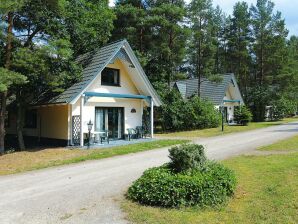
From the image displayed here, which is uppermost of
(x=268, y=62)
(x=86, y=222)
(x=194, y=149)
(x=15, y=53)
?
(x=268, y=62)

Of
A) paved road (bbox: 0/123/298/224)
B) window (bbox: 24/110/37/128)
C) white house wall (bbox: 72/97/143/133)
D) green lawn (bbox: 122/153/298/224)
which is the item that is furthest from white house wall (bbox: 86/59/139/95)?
green lawn (bbox: 122/153/298/224)

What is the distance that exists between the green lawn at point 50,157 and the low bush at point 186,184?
20.6ft

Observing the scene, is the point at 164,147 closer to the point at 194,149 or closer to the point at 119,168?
the point at 119,168

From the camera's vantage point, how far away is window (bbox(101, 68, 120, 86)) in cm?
2026

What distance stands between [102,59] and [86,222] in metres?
14.4

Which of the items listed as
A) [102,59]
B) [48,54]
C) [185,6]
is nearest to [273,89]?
[185,6]

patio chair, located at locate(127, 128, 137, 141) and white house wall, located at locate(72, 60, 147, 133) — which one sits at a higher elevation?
→ white house wall, located at locate(72, 60, 147, 133)

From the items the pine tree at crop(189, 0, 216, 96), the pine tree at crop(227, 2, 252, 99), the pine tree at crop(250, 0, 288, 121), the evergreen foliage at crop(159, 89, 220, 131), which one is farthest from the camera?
the pine tree at crop(227, 2, 252, 99)

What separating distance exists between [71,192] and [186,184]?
121 inches

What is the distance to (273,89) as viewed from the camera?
43156 millimetres

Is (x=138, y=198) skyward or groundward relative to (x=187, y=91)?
groundward

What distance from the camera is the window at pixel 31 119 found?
71.7 feet

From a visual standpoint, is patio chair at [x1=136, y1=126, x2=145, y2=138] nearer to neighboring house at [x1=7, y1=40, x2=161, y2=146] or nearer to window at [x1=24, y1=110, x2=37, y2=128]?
neighboring house at [x1=7, y1=40, x2=161, y2=146]

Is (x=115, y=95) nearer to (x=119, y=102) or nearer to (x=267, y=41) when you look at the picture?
(x=119, y=102)
